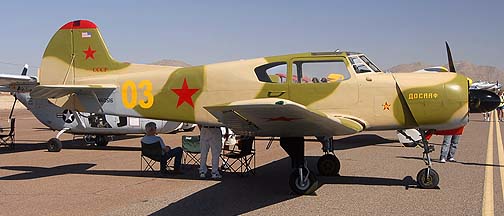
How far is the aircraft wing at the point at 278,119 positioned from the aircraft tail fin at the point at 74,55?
448 cm

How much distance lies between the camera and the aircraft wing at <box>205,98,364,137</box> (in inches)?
236

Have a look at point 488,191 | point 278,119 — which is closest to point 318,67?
point 278,119

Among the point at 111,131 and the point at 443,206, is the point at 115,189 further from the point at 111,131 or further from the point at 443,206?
the point at 111,131

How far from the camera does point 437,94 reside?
7785 mm

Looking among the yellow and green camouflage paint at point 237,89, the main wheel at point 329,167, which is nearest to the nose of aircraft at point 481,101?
the yellow and green camouflage paint at point 237,89

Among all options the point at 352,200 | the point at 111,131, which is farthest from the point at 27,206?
the point at 111,131

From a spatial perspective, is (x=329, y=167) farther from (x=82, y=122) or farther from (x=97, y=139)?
(x=97, y=139)

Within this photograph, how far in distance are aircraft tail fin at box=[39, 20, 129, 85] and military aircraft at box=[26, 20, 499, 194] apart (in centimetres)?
76

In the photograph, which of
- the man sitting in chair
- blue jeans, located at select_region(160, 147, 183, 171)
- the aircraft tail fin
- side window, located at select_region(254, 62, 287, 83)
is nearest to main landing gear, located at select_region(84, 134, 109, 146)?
the aircraft tail fin

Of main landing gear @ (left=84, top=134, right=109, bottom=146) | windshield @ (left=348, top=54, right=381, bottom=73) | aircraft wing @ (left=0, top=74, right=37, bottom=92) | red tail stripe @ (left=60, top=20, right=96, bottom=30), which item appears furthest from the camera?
main landing gear @ (left=84, top=134, right=109, bottom=146)

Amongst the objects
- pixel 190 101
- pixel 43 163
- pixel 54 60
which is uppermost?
pixel 54 60

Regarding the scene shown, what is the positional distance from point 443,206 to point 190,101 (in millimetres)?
4711

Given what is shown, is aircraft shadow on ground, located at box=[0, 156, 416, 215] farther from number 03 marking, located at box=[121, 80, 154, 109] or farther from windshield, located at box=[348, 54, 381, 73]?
windshield, located at box=[348, 54, 381, 73]

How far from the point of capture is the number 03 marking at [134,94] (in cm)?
935
